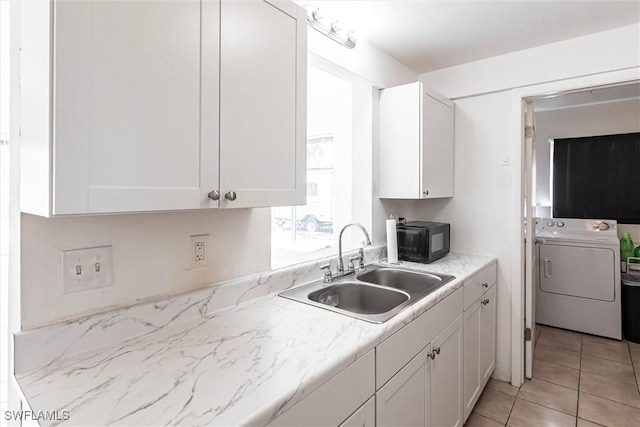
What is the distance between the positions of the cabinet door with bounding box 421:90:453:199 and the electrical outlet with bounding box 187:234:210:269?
141 cm

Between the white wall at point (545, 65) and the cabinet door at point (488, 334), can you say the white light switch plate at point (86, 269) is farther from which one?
the white wall at point (545, 65)

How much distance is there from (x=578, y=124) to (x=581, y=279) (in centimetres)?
166

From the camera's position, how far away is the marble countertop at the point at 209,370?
2.46 feet

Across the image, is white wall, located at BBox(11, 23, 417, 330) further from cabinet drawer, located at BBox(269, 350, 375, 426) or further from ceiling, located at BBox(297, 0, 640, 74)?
cabinet drawer, located at BBox(269, 350, 375, 426)

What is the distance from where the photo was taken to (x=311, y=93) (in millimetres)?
3244

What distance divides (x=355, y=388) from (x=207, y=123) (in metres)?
0.88

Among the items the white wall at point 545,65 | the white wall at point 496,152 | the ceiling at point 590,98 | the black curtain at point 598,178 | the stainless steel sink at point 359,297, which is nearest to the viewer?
the stainless steel sink at point 359,297

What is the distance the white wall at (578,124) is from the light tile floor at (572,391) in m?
1.71

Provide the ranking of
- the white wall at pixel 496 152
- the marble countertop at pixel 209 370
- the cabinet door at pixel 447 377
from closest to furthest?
the marble countertop at pixel 209 370, the cabinet door at pixel 447 377, the white wall at pixel 496 152

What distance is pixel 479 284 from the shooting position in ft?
6.94

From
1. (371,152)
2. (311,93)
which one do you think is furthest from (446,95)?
(311,93)

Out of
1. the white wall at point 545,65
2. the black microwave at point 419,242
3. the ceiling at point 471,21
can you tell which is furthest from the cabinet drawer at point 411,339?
the white wall at point 545,65

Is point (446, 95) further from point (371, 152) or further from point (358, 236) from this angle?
point (358, 236)

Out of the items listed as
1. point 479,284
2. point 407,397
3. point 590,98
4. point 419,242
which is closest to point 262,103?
point 407,397
